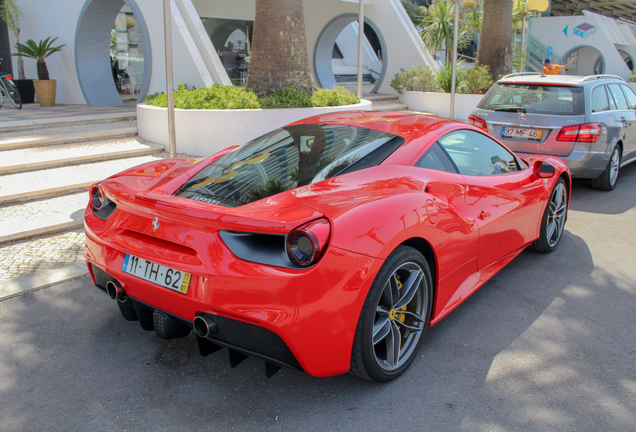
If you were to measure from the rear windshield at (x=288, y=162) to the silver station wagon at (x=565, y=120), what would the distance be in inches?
161

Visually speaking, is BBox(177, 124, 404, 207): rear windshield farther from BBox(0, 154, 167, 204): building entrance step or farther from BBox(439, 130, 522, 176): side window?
BBox(0, 154, 167, 204): building entrance step

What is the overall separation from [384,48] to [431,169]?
14510 mm

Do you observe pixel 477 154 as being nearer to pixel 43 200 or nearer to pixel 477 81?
pixel 43 200

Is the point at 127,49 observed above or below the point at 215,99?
above

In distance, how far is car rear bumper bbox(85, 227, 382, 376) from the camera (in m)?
2.42

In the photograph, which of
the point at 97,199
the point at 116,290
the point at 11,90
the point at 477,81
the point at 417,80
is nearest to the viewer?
the point at 116,290

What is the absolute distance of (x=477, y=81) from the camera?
1457cm

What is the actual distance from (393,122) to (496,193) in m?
0.87

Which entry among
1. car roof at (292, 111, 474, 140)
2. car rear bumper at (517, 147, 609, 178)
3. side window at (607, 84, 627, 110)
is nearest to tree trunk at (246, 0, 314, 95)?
car rear bumper at (517, 147, 609, 178)

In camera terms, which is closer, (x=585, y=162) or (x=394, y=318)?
(x=394, y=318)

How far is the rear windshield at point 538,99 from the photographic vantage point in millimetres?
6848

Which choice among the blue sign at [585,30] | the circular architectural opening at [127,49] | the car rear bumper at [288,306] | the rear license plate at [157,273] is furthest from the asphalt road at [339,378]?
the blue sign at [585,30]

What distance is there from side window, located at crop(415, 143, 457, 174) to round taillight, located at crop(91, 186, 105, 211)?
1890 millimetres

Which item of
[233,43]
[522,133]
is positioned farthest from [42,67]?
[522,133]
